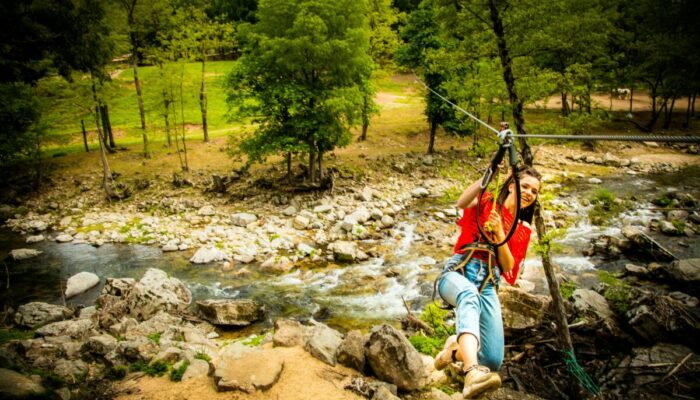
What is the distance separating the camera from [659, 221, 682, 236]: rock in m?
13.6

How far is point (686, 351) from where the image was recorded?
7.23 m

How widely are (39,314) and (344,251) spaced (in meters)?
8.81

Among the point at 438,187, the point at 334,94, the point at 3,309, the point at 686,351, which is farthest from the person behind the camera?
the point at 438,187

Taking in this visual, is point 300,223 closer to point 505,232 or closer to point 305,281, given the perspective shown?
point 305,281

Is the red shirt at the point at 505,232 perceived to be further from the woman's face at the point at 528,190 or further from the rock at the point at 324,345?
the rock at the point at 324,345

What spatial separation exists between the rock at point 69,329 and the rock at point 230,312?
2552mm

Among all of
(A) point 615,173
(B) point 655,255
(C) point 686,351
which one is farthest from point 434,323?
(A) point 615,173

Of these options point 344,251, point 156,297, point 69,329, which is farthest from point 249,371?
point 344,251

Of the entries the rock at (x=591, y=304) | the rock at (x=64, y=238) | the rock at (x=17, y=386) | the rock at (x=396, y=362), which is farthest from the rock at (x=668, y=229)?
the rock at (x=64, y=238)

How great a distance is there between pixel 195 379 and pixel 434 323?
17.7 feet

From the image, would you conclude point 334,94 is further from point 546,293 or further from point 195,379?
point 195,379

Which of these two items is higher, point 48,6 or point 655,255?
point 48,6

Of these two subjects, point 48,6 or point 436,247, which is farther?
point 436,247

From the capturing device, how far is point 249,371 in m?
6.19
